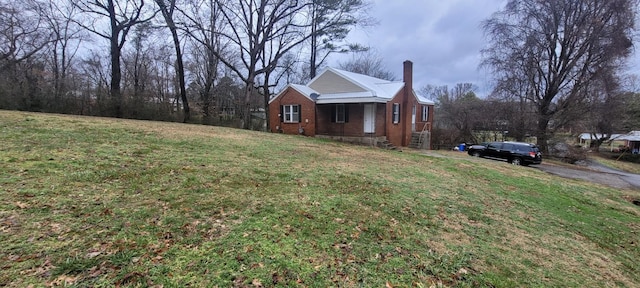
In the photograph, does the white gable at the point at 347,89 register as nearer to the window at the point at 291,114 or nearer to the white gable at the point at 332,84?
the white gable at the point at 332,84

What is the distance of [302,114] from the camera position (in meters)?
19.9

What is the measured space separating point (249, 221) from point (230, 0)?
21100mm

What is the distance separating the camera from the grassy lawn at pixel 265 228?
9.10ft

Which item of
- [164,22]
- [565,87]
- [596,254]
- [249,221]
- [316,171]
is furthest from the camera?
[565,87]

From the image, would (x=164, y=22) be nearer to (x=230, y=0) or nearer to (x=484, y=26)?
(x=230, y=0)

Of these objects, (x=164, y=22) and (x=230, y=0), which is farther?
(x=230, y=0)

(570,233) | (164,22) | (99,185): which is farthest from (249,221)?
(164,22)

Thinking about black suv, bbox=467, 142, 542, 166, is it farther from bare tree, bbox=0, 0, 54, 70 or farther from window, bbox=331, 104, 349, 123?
bare tree, bbox=0, 0, 54, 70

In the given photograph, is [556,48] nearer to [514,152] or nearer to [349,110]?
[514,152]

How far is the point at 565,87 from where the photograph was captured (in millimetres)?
22547

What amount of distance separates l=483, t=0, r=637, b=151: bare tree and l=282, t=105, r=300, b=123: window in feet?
56.0

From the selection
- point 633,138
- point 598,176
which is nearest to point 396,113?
point 598,176

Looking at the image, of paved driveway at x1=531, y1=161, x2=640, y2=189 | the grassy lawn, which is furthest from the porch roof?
the grassy lawn

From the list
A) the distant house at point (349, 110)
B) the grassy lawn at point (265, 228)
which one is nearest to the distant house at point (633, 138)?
the distant house at point (349, 110)
